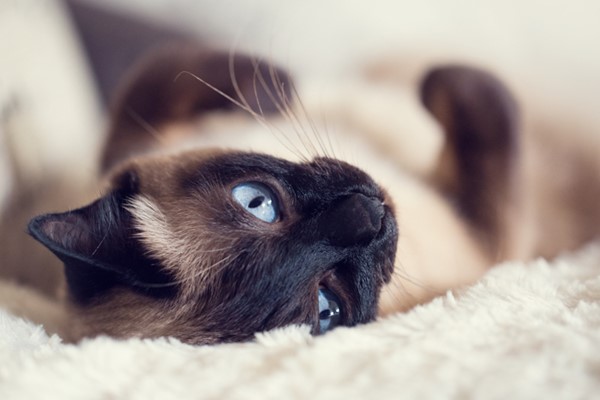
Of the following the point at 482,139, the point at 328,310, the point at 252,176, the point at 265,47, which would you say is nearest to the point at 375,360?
the point at 328,310

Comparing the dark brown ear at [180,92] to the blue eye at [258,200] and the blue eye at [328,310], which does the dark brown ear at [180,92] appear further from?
the blue eye at [328,310]

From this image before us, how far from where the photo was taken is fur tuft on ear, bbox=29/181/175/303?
0.79m

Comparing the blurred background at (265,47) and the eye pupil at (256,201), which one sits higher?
the blurred background at (265,47)

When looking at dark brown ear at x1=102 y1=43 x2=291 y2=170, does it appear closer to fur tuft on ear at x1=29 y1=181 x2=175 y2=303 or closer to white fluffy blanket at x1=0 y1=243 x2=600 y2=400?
fur tuft on ear at x1=29 y1=181 x2=175 y2=303

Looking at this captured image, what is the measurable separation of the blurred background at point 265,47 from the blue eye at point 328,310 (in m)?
0.61

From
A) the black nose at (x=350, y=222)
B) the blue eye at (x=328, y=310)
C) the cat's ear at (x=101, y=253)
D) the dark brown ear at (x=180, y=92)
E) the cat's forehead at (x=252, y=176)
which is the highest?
the dark brown ear at (x=180, y=92)

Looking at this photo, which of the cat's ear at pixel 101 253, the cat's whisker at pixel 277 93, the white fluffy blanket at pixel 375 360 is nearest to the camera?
the white fluffy blanket at pixel 375 360

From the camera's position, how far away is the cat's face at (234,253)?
0.79m

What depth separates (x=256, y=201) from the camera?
2.80ft

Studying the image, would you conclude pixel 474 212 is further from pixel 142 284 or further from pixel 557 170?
pixel 142 284

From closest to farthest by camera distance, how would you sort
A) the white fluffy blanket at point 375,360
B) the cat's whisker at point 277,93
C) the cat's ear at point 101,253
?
the white fluffy blanket at point 375,360 → the cat's ear at point 101,253 → the cat's whisker at point 277,93

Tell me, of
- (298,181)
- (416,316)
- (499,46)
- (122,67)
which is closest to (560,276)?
(416,316)

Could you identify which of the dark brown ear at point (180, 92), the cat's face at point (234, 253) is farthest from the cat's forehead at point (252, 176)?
the dark brown ear at point (180, 92)

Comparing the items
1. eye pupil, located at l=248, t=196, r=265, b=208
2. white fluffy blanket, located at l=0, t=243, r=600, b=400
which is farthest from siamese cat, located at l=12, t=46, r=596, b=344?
white fluffy blanket, located at l=0, t=243, r=600, b=400
